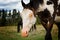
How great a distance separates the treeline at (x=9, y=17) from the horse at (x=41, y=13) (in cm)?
7

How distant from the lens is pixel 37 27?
8.18 feet

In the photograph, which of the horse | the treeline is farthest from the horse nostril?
the treeline

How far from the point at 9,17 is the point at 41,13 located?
34 cm

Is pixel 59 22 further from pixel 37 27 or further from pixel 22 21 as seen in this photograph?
pixel 22 21

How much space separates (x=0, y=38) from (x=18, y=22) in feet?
0.85

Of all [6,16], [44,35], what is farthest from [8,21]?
[44,35]

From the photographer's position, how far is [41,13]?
2504mm

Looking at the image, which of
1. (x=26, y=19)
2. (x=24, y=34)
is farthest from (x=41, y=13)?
(x=24, y=34)

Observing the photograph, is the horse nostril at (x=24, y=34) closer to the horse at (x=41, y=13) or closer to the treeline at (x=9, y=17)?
the horse at (x=41, y=13)

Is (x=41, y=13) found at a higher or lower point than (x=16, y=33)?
higher

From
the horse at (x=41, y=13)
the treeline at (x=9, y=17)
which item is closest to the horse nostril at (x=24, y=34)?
the horse at (x=41, y=13)

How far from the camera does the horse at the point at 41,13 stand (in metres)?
2.46

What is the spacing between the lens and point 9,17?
2.52m

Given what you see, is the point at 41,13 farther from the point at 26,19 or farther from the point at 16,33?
the point at 16,33
